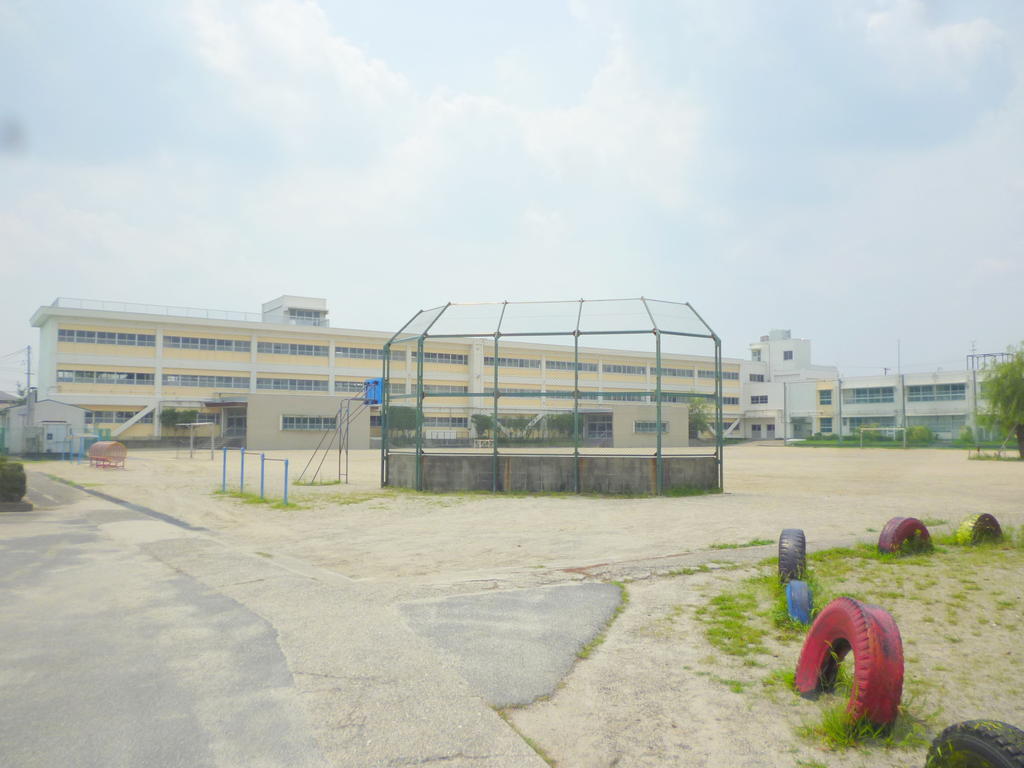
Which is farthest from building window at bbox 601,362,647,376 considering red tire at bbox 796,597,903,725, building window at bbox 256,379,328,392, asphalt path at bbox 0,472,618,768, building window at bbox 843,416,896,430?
building window at bbox 843,416,896,430

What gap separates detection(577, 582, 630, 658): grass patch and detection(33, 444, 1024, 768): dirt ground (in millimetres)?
64

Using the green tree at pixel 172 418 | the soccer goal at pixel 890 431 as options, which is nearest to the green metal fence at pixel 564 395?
the green tree at pixel 172 418

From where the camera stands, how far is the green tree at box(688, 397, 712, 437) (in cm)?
1731

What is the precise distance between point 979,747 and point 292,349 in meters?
59.9

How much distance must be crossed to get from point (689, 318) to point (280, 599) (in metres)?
13.1

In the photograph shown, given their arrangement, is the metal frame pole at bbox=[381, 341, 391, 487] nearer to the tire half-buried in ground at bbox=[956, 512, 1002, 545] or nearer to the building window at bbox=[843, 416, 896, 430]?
the tire half-buried in ground at bbox=[956, 512, 1002, 545]

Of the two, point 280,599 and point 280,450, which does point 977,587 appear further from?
point 280,450

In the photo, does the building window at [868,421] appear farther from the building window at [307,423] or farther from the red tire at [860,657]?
the red tire at [860,657]

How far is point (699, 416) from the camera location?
17859 millimetres

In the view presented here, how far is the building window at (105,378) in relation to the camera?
50625 millimetres

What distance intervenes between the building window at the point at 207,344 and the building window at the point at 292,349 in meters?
1.13

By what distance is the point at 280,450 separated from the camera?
49.5 m

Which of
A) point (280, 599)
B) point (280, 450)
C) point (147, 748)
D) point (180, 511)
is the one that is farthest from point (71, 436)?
point (147, 748)

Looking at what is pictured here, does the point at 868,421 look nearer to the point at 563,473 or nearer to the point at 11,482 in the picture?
the point at 563,473
